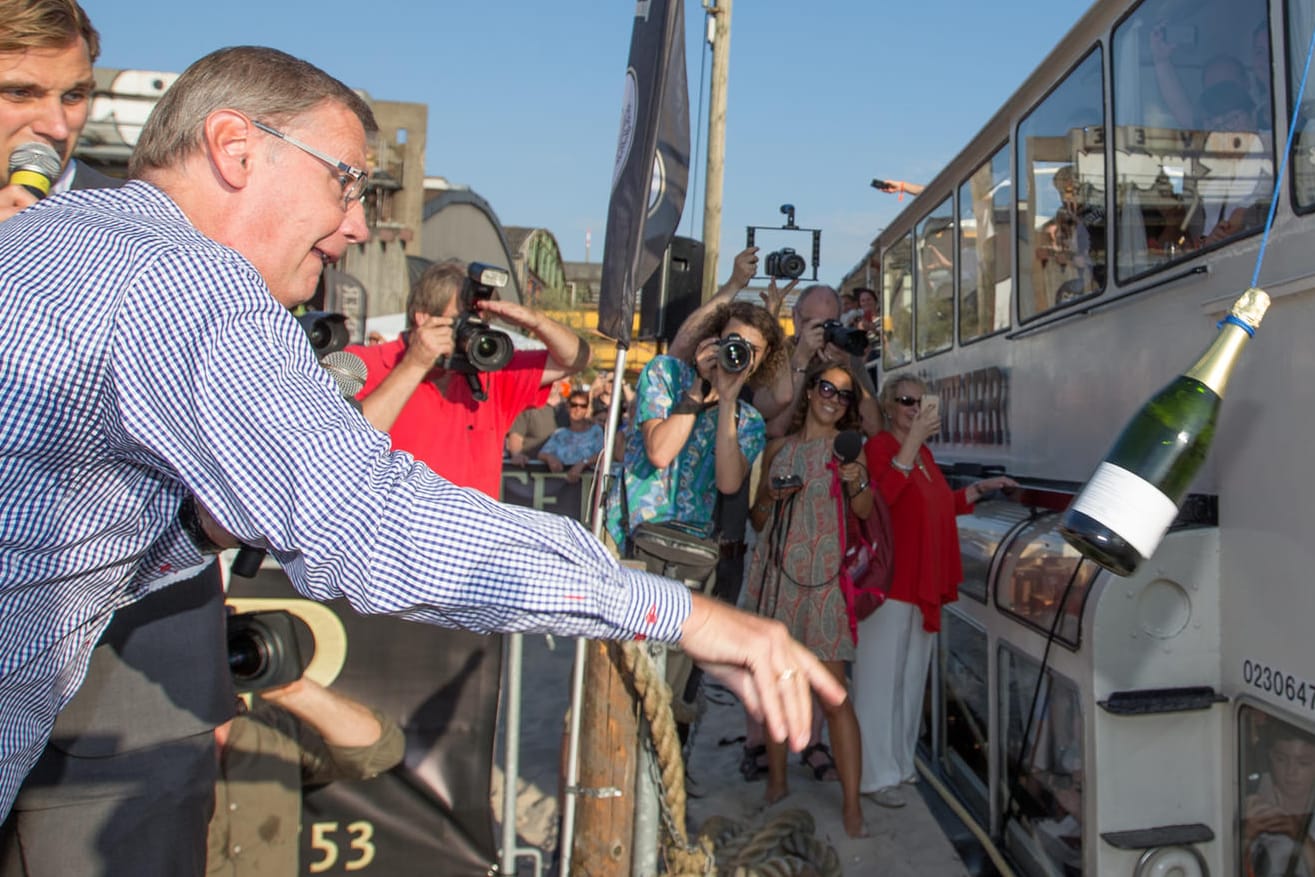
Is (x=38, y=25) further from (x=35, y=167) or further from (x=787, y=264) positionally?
(x=787, y=264)

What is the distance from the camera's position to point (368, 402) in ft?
11.2

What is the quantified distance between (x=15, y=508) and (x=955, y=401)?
4.93 meters

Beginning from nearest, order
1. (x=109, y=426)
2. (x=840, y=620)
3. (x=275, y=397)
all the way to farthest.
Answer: (x=275, y=397), (x=109, y=426), (x=840, y=620)

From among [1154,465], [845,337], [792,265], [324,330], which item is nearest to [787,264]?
[792,265]

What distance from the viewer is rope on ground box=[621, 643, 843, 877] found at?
9.07 ft

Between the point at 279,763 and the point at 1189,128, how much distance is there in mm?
3379

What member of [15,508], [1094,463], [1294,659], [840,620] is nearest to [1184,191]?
[1094,463]

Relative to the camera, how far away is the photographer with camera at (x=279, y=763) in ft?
9.25

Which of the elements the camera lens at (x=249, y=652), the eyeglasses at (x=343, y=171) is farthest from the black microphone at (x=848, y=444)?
the eyeglasses at (x=343, y=171)

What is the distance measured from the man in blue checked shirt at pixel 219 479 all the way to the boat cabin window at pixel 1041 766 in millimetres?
2067

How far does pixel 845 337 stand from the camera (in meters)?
4.71

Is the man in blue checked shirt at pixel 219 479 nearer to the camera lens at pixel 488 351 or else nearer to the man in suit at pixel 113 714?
the man in suit at pixel 113 714

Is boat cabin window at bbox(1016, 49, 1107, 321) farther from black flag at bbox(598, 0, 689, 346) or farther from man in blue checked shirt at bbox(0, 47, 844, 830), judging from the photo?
man in blue checked shirt at bbox(0, 47, 844, 830)

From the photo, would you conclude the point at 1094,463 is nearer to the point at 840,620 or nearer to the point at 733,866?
the point at 840,620
